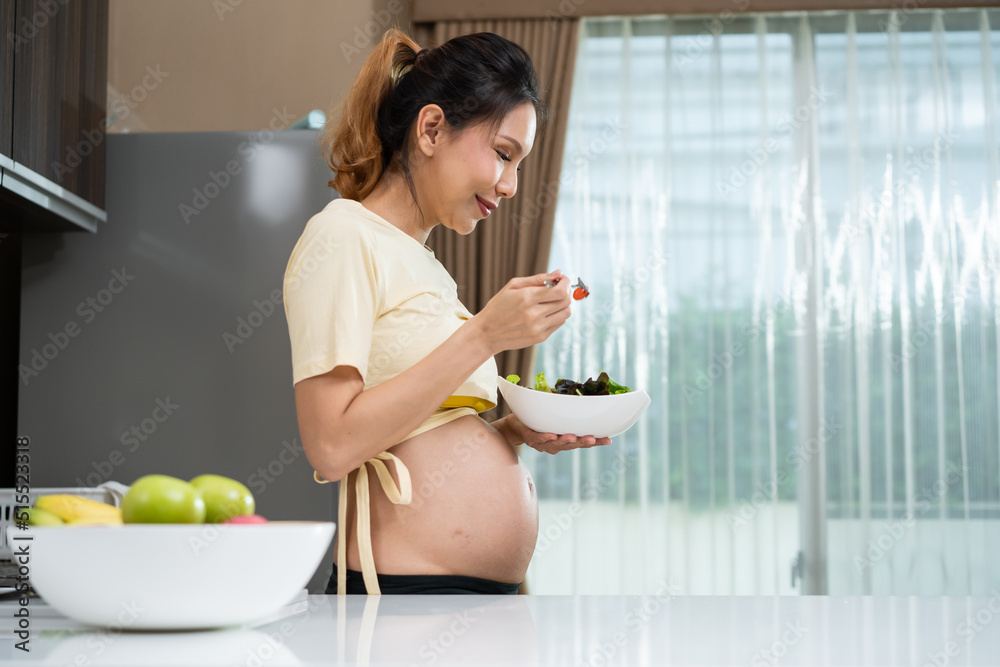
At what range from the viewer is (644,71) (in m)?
3.02

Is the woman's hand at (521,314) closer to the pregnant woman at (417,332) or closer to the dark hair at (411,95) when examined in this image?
the pregnant woman at (417,332)

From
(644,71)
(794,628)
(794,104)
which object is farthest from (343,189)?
(794,104)

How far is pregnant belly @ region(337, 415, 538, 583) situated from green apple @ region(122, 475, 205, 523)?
0.42m

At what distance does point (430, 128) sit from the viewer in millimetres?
1134

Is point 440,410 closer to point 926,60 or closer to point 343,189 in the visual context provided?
point 343,189

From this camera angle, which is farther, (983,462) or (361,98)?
(983,462)

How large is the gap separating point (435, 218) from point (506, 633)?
2.26 feet

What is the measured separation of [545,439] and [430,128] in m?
0.47

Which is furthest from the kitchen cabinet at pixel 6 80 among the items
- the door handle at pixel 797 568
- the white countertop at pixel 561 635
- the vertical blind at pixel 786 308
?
the door handle at pixel 797 568

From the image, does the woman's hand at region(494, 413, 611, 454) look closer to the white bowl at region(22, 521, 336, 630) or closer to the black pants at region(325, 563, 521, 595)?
the black pants at region(325, 563, 521, 595)

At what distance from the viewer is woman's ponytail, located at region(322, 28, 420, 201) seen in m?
1.18

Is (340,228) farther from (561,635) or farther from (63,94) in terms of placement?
(63,94)

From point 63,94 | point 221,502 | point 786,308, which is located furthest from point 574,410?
point 786,308

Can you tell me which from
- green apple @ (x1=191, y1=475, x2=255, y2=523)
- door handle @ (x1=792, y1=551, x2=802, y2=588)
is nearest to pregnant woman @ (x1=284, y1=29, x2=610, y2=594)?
green apple @ (x1=191, y1=475, x2=255, y2=523)
